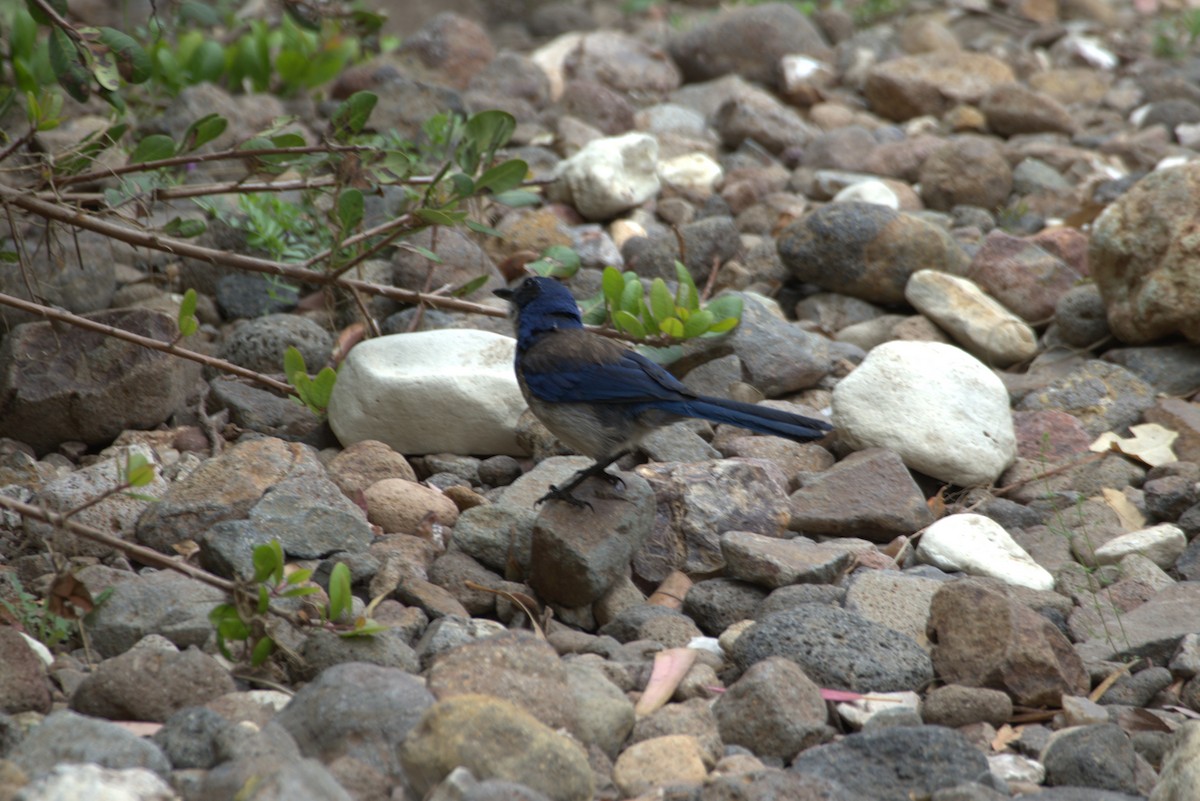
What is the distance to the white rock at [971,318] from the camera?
6137 mm

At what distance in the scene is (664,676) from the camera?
3.68 metres

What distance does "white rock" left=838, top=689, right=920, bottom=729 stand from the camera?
11.6 feet

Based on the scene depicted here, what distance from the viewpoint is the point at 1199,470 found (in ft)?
16.9

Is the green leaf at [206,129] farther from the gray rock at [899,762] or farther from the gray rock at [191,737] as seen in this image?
the gray rock at [899,762]

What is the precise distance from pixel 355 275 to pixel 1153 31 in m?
7.91

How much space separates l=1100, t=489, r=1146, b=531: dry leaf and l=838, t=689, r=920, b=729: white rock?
1792 millimetres

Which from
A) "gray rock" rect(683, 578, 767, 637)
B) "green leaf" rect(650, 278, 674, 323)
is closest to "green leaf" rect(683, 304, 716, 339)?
"green leaf" rect(650, 278, 674, 323)

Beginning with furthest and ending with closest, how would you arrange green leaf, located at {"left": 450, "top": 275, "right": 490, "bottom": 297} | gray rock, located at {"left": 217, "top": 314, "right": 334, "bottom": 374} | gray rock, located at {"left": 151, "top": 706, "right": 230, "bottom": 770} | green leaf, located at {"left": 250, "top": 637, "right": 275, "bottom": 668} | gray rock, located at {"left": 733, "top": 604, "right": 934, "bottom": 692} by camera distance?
gray rock, located at {"left": 217, "top": 314, "right": 334, "bottom": 374} → green leaf, located at {"left": 450, "top": 275, "right": 490, "bottom": 297} → gray rock, located at {"left": 733, "top": 604, "right": 934, "bottom": 692} → green leaf, located at {"left": 250, "top": 637, "right": 275, "bottom": 668} → gray rock, located at {"left": 151, "top": 706, "right": 230, "bottom": 770}

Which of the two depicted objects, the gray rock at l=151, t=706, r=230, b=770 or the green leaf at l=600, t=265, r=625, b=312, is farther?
the green leaf at l=600, t=265, r=625, b=312

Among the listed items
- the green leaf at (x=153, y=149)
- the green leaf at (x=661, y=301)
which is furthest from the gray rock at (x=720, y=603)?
the green leaf at (x=153, y=149)

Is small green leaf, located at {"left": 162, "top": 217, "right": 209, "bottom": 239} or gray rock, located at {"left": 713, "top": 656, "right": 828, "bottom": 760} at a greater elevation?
small green leaf, located at {"left": 162, "top": 217, "right": 209, "bottom": 239}

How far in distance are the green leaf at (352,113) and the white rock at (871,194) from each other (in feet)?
10.2

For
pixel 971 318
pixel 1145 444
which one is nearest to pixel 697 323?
pixel 971 318

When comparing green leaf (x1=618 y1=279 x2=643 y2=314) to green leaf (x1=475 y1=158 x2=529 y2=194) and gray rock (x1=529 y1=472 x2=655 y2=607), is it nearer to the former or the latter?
green leaf (x1=475 y1=158 x2=529 y2=194)
